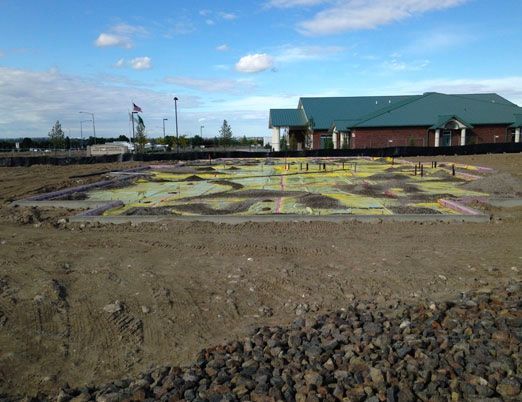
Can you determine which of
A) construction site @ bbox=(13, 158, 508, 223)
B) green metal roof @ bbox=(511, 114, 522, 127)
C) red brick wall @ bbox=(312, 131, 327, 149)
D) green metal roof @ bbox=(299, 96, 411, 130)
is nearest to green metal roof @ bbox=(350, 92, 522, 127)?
green metal roof @ bbox=(511, 114, 522, 127)

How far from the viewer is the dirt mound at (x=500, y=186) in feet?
49.0

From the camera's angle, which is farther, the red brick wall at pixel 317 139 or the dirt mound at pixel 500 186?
the red brick wall at pixel 317 139

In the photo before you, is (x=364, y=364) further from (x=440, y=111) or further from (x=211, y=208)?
(x=440, y=111)

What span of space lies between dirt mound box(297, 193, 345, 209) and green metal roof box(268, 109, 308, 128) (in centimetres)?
4760

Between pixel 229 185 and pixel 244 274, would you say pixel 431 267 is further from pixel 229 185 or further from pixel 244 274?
pixel 229 185

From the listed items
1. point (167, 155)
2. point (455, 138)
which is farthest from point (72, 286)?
point (455, 138)

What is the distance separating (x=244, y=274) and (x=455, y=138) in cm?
5010

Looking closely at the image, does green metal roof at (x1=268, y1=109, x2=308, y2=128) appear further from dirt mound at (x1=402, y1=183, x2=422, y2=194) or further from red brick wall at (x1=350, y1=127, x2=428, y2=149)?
dirt mound at (x1=402, y1=183, x2=422, y2=194)

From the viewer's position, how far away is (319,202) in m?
13.8

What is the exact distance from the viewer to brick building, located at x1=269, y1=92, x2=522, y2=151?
5128 cm

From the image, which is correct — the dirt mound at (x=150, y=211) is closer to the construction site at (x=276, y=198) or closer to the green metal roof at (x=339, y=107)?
the construction site at (x=276, y=198)

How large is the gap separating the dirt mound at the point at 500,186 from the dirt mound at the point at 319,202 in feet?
17.7

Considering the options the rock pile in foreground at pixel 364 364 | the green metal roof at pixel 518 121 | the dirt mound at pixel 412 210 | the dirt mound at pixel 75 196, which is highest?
the green metal roof at pixel 518 121

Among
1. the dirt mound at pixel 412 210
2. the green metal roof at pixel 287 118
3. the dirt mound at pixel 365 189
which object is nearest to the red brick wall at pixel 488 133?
the green metal roof at pixel 287 118
